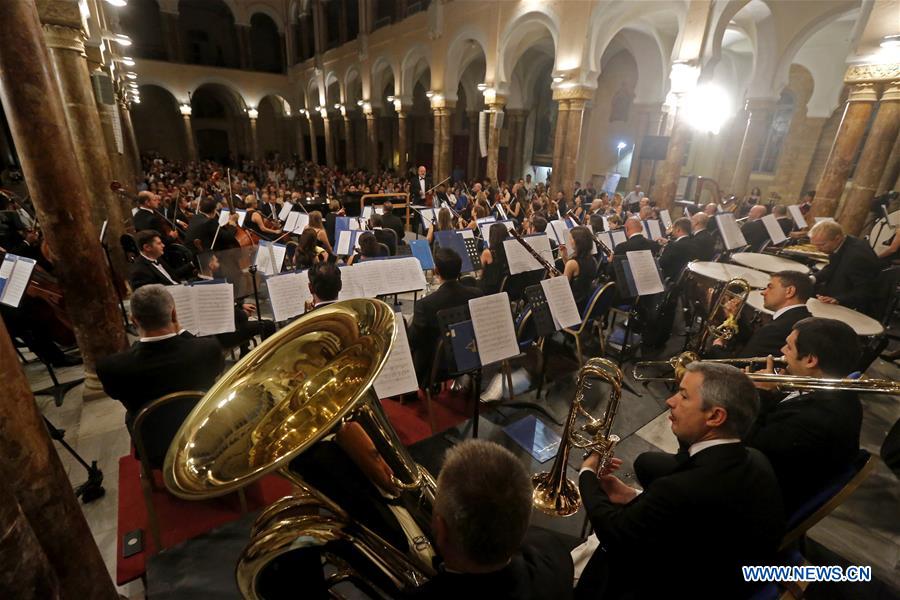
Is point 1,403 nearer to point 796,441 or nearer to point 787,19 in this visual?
point 796,441

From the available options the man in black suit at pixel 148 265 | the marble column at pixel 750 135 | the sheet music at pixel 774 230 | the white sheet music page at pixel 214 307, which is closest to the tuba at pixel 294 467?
the white sheet music page at pixel 214 307

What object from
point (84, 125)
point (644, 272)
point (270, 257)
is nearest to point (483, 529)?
point (644, 272)

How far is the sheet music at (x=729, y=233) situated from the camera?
6.53m

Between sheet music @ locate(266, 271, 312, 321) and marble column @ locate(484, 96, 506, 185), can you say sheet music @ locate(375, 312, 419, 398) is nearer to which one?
sheet music @ locate(266, 271, 312, 321)

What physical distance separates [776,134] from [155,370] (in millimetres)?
19651

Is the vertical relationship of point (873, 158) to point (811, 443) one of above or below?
above

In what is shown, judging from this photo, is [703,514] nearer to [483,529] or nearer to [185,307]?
[483,529]

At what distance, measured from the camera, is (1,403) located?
151 centimetres

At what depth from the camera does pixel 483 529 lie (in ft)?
3.59

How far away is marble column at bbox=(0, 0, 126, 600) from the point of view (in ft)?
5.14

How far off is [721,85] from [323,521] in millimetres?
20067

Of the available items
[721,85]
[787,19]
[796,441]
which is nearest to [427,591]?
[796,441]

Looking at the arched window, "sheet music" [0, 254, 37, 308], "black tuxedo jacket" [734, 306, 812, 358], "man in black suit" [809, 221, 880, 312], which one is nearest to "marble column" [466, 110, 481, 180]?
the arched window

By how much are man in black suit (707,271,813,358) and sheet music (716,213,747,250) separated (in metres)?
3.67
